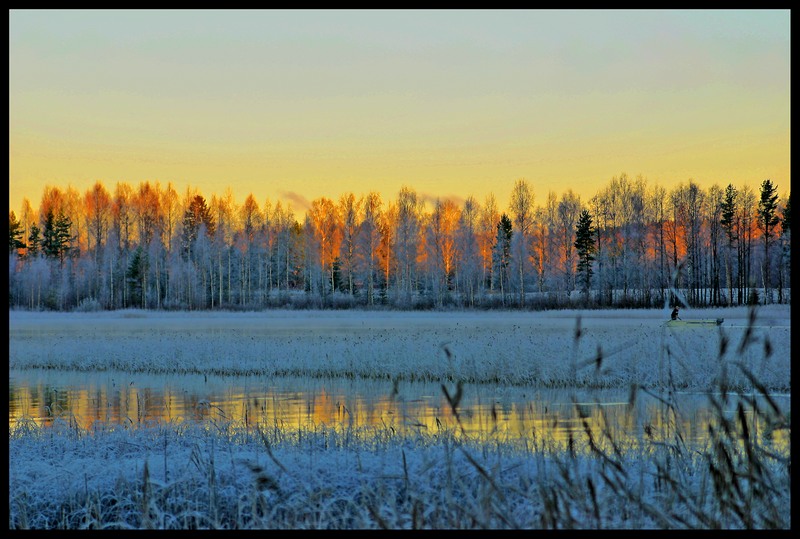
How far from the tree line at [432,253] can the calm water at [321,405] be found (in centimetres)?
3593

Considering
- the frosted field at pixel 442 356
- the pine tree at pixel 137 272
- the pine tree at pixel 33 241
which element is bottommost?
the frosted field at pixel 442 356

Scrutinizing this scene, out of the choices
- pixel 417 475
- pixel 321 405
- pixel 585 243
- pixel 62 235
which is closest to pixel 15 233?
pixel 62 235

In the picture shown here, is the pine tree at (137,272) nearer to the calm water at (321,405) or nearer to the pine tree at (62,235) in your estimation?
the pine tree at (62,235)

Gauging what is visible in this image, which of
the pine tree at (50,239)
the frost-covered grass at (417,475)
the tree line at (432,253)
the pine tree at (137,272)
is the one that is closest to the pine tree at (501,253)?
the tree line at (432,253)

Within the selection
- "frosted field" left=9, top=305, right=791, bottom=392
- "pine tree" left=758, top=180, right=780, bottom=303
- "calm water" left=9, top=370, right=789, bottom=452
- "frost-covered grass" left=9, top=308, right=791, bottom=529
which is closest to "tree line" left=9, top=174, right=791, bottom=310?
"pine tree" left=758, top=180, right=780, bottom=303

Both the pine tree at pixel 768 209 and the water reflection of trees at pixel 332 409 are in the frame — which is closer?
the water reflection of trees at pixel 332 409

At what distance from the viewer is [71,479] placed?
772 centimetres

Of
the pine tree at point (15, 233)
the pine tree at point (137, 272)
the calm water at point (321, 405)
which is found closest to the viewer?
the calm water at point (321, 405)

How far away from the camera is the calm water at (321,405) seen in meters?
12.2

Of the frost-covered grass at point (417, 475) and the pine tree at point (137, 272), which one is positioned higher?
the pine tree at point (137, 272)

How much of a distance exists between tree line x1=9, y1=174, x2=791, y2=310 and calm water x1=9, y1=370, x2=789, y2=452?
3593 centimetres

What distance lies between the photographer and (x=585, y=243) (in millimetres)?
59969
